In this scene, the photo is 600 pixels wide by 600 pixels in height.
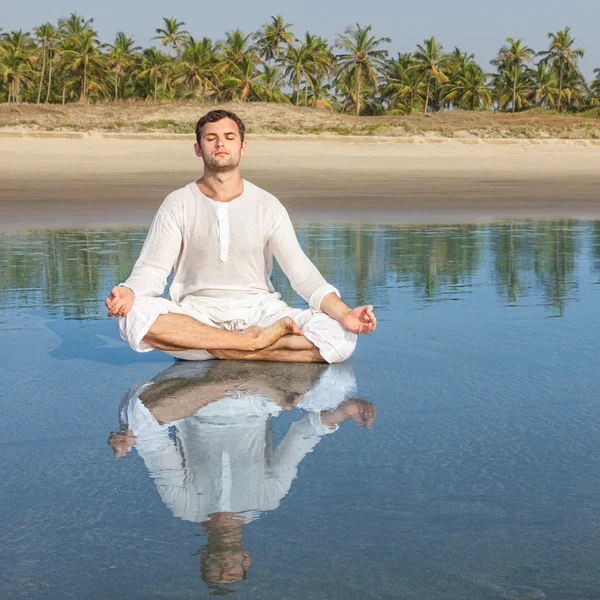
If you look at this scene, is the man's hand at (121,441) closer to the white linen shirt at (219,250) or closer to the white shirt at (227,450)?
the white shirt at (227,450)

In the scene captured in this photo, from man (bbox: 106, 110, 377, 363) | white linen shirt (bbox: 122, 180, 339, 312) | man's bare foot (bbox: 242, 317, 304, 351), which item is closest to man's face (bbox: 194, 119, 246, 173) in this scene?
man (bbox: 106, 110, 377, 363)

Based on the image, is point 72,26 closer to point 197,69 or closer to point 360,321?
point 197,69

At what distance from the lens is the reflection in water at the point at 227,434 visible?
106 inches

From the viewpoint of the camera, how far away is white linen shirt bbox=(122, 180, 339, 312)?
497 cm

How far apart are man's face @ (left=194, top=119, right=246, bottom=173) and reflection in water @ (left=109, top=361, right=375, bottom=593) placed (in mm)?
979

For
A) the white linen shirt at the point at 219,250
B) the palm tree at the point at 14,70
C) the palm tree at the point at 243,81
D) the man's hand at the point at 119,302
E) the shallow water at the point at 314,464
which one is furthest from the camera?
the palm tree at the point at 14,70

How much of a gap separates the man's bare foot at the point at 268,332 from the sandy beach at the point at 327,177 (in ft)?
28.8

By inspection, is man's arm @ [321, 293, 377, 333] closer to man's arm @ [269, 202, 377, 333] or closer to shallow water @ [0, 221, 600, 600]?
man's arm @ [269, 202, 377, 333]

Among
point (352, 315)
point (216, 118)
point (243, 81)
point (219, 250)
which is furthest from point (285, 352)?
point (243, 81)

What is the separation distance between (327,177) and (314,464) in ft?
67.6

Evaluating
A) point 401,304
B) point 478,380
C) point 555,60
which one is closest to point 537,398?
point 478,380

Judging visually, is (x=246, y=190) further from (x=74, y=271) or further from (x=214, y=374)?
(x=74, y=271)

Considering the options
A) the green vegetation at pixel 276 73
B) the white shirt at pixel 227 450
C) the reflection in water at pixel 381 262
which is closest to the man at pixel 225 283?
the white shirt at pixel 227 450

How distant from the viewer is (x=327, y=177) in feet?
77.2
